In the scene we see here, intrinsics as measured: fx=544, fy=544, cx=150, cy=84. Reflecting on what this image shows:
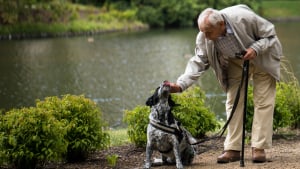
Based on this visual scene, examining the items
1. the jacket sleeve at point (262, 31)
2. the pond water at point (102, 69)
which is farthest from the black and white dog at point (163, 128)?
the pond water at point (102, 69)

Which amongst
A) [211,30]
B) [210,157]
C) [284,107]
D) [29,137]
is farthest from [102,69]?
[211,30]

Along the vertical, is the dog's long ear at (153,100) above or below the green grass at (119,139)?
above

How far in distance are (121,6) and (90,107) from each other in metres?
51.2

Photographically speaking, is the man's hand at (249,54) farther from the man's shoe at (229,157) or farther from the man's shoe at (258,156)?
the man's shoe at (229,157)

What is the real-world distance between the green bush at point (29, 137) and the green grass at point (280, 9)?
5914 cm

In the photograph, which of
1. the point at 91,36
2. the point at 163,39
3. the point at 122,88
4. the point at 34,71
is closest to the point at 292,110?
the point at 122,88

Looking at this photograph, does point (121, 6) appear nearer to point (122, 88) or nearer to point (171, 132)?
point (122, 88)

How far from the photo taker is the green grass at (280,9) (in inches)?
2487

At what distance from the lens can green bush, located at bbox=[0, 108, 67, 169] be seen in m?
5.90

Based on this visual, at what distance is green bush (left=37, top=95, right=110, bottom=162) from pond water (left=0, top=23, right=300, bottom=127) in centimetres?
544

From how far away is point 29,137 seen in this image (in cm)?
589

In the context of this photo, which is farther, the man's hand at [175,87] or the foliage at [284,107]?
the foliage at [284,107]

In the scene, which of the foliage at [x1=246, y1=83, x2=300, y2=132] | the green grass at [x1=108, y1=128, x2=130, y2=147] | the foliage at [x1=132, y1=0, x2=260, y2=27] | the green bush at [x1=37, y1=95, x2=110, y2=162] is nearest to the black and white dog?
the green bush at [x1=37, y1=95, x2=110, y2=162]

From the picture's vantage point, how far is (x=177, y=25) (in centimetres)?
5800
